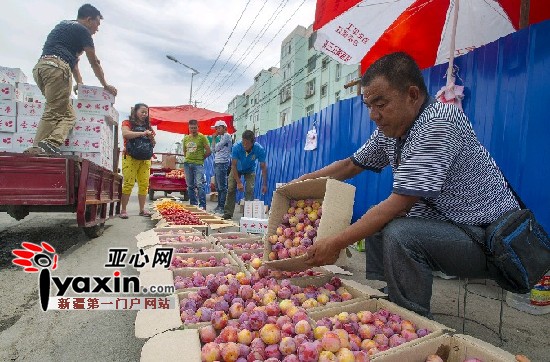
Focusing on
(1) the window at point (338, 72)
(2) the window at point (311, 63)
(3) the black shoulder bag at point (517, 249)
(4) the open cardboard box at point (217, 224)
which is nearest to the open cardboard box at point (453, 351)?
(3) the black shoulder bag at point (517, 249)

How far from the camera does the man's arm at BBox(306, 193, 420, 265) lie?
1.94 metres

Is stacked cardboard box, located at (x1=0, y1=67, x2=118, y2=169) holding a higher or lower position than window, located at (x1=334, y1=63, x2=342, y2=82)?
lower

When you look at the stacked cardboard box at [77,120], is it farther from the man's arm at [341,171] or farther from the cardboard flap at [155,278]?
the man's arm at [341,171]

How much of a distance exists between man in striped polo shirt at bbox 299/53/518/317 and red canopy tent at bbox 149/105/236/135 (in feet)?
31.8

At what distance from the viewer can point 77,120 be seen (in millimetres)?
4961

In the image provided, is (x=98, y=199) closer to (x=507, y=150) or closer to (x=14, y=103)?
(x=14, y=103)

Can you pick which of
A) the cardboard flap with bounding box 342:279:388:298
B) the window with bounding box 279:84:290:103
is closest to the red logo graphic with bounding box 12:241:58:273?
the cardboard flap with bounding box 342:279:388:298

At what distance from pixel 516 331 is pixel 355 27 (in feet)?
11.4

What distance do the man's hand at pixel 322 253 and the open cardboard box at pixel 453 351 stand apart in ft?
2.17

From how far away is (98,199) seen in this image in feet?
15.7

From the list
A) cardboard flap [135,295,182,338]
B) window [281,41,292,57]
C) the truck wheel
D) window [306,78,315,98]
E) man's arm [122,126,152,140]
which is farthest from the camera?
window [281,41,292,57]

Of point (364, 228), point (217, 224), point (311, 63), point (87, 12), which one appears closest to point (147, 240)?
point (217, 224)

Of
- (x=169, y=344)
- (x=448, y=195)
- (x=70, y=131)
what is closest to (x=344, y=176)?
(x=448, y=195)

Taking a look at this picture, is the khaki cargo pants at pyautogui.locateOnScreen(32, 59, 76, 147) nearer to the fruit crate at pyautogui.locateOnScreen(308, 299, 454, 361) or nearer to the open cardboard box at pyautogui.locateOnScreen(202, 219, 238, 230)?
the open cardboard box at pyautogui.locateOnScreen(202, 219, 238, 230)
